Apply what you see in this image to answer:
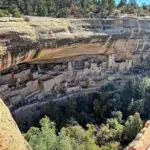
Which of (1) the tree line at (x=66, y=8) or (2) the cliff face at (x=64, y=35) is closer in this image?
(2) the cliff face at (x=64, y=35)

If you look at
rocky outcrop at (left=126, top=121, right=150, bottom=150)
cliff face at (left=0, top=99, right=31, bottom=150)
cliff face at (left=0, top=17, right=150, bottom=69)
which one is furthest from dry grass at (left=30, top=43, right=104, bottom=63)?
cliff face at (left=0, top=99, right=31, bottom=150)

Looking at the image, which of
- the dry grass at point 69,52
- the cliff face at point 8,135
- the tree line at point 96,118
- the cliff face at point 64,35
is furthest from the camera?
the dry grass at point 69,52

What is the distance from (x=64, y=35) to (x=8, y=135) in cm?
1150

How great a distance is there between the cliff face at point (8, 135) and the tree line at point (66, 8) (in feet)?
40.8

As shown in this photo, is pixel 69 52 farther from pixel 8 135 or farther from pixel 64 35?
pixel 8 135

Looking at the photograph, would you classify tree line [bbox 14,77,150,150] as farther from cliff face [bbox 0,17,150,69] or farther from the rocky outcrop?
the rocky outcrop

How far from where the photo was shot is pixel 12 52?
46.2ft

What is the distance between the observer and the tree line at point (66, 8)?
1959cm

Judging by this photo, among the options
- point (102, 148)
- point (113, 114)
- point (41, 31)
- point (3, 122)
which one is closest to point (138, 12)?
point (113, 114)

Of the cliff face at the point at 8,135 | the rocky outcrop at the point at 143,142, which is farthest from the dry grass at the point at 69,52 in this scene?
the cliff face at the point at 8,135

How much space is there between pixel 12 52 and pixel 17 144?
9.35 m

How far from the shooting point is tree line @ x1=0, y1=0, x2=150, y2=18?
19.6 meters

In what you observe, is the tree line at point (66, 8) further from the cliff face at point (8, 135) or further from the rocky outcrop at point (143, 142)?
the cliff face at point (8, 135)

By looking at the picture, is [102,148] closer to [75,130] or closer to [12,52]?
[75,130]
